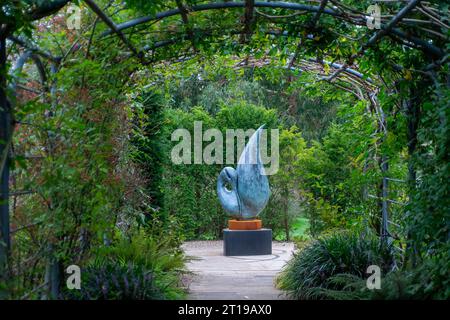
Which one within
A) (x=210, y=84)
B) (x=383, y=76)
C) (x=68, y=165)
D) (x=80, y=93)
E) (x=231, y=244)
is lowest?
(x=231, y=244)

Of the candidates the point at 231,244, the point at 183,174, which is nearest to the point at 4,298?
the point at 231,244

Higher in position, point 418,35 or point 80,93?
point 418,35

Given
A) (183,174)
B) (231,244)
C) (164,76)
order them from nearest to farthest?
(164,76) < (231,244) < (183,174)

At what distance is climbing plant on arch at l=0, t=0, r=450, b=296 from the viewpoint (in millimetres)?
4395

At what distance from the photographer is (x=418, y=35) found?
5.24 metres

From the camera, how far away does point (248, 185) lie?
37.1 ft

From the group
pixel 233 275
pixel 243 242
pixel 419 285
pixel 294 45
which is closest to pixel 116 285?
pixel 419 285

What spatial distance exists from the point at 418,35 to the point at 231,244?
646 cm

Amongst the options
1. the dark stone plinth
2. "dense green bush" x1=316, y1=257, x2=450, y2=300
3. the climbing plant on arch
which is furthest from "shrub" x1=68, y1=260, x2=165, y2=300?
the dark stone plinth

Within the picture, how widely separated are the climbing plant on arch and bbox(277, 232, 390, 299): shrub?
0.79 m

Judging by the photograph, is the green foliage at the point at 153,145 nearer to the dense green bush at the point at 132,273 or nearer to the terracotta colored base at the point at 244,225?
the terracotta colored base at the point at 244,225

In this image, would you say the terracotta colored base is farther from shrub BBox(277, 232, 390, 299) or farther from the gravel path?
shrub BBox(277, 232, 390, 299)

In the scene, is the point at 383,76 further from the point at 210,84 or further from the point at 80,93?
the point at 210,84

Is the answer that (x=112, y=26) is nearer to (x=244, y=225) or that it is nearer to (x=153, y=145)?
(x=153, y=145)
